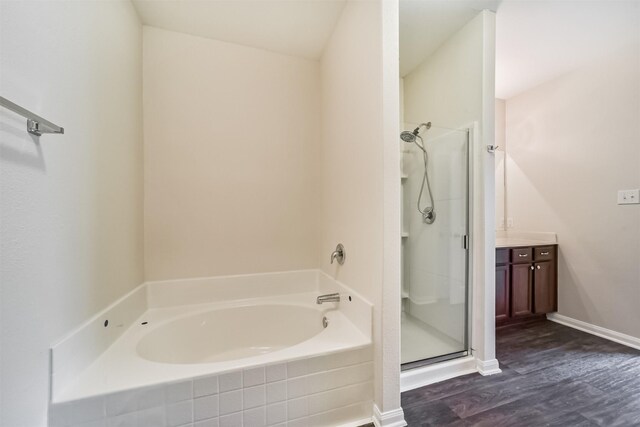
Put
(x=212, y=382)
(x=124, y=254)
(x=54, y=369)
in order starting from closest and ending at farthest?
(x=54, y=369) → (x=212, y=382) → (x=124, y=254)

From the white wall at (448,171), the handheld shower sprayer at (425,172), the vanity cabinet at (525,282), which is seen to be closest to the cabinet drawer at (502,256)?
the vanity cabinet at (525,282)

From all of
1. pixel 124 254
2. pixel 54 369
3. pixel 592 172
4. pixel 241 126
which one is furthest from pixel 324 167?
pixel 592 172

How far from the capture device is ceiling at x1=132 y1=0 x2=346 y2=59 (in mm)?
1582

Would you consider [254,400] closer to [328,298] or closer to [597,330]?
[328,298]

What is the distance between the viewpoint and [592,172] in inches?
91.1

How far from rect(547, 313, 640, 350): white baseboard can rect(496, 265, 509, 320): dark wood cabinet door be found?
68 centimetres

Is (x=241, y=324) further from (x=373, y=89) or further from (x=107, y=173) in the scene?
(x=373, y=89)

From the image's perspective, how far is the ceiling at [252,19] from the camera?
1582 millimetres

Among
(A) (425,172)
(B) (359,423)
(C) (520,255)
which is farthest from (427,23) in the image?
(B) (359,423)

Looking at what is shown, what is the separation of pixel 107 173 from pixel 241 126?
0.95 metres

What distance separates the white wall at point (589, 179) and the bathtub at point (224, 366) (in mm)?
2454

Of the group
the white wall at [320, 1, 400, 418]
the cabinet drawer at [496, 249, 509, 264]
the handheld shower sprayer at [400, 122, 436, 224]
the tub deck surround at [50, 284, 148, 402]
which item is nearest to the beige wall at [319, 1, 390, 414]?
the white wall at [320, 1, 400, 418]

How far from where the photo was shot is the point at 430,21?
1.80m

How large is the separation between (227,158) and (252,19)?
956 millimetres
